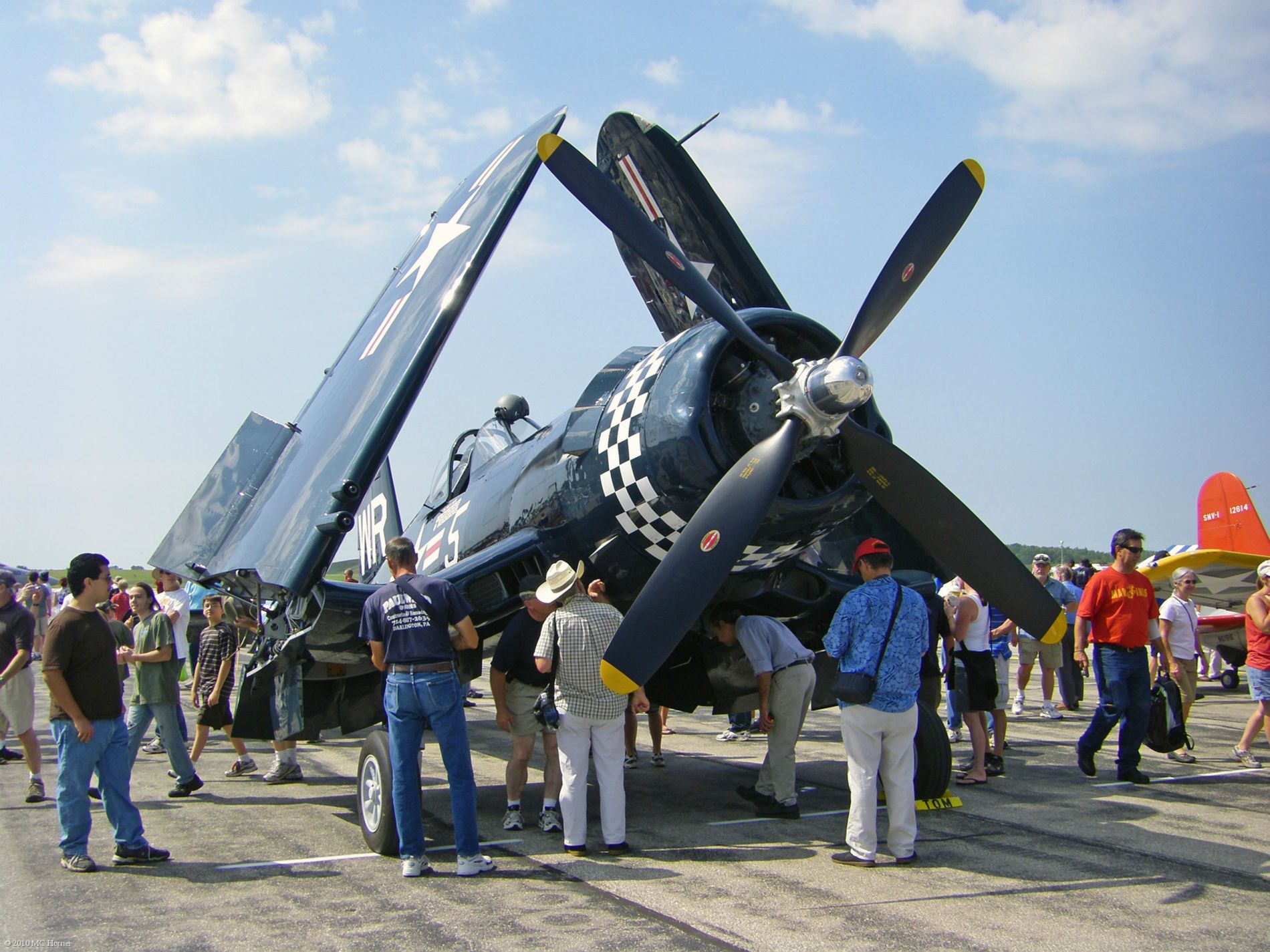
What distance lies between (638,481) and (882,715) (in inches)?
76.4

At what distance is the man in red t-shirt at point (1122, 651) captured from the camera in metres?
7.54

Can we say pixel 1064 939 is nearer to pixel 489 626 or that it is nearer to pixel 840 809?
pixel 840 809

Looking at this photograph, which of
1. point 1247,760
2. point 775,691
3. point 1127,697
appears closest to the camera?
point 775,691

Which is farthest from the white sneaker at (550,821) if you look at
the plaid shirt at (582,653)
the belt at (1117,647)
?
the belt at (1117,647)

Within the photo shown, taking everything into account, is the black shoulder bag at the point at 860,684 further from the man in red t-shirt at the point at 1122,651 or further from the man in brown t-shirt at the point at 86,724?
the man in brown t-shirt at the point at 86,724

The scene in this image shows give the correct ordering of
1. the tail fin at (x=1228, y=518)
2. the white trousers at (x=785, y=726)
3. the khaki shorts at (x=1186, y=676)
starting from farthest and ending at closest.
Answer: the tail fin at (x=1228, y=518)
the khaki shorts at (x=1186, y=676)
the white trousers at (x=785, y=726)

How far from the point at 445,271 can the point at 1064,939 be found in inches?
206

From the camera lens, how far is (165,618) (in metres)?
8.02

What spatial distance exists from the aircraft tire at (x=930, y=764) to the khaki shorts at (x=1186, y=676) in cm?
412

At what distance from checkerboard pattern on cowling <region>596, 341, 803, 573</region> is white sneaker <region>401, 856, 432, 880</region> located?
2.18 metres

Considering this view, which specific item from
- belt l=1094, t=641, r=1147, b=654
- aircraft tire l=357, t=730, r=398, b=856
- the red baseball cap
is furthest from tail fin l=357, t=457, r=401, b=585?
belt l=1094, t=641, r=1147, b=654

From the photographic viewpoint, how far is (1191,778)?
7.80m

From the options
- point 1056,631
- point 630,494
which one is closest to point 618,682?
point 630,494

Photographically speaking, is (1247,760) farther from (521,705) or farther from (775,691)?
(521,705)
